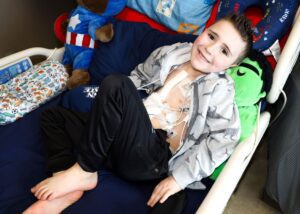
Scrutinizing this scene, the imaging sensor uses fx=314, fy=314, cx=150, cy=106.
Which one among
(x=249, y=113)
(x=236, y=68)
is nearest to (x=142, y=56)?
(x=236, y=68)

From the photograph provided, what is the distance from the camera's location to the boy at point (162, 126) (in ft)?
2.82

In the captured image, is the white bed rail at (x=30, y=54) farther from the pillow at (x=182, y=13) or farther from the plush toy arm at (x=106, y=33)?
the pillow at (x=182, y=13)

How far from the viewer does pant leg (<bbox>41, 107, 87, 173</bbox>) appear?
0.97m

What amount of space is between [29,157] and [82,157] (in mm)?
344

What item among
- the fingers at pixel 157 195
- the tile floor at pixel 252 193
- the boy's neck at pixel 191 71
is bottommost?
the tile floor at pixel 252 193

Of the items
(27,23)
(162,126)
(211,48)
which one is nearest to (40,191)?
(162,126)

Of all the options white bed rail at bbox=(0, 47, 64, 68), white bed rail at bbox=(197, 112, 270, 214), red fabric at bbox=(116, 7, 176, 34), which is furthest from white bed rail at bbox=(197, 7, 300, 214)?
white bed rail at bbox=(0, 47, 64, 68)

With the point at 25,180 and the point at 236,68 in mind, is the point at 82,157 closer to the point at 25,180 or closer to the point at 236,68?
the point at 25,180

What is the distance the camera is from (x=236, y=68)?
3.60ft

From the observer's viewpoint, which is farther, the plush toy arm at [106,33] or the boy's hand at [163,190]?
the plush toy arm at [106,33]

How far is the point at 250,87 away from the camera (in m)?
1.02

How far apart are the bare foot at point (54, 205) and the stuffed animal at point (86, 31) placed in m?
0.65

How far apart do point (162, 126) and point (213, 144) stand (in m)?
0.20

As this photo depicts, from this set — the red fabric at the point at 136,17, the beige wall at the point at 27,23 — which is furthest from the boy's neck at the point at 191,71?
the beige wall at the point at 27,23
